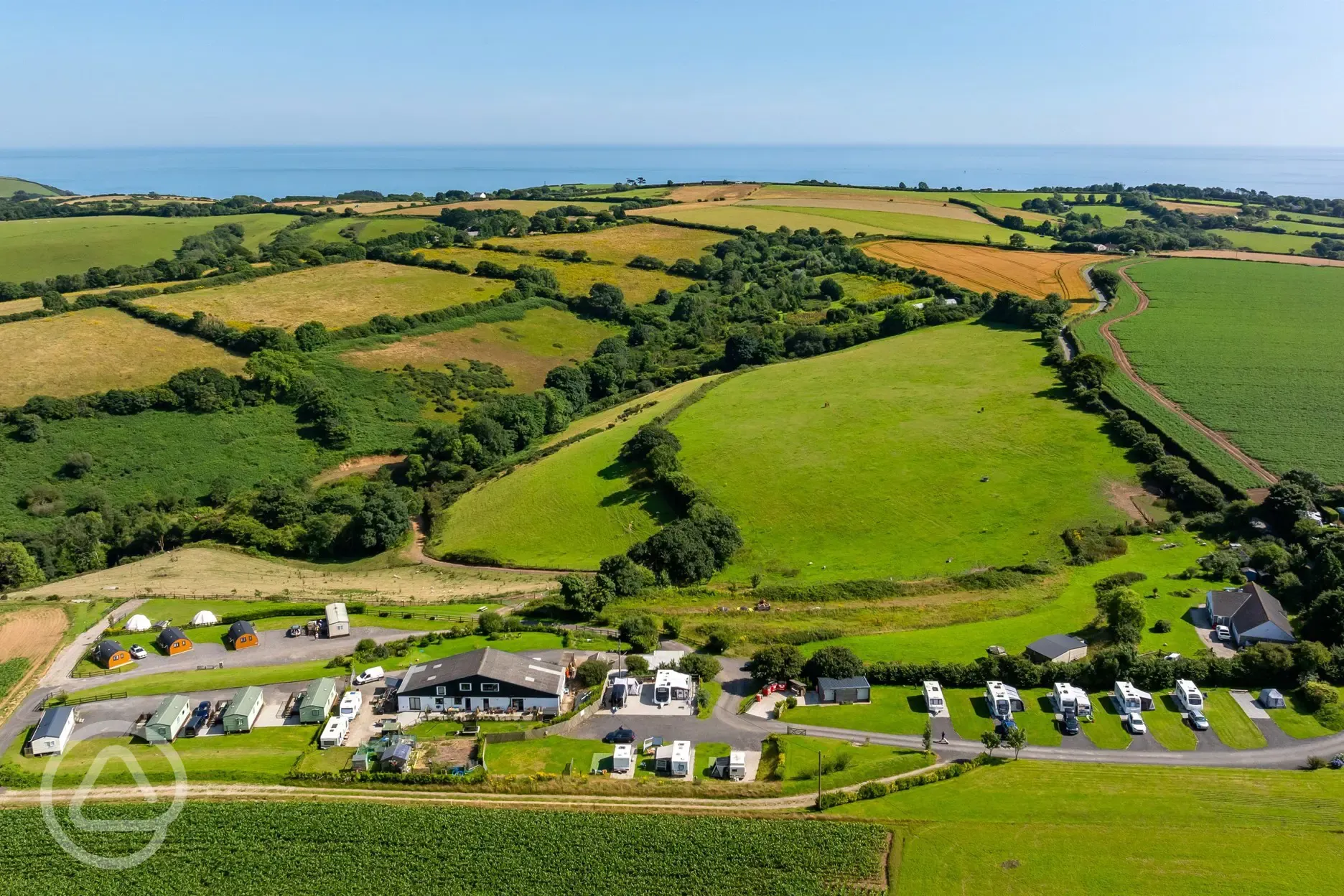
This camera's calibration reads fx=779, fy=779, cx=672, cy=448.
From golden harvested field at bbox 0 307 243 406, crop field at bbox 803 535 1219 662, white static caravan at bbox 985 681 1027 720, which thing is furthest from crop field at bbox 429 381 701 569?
golden harvested field at bbox 0 307 243 406

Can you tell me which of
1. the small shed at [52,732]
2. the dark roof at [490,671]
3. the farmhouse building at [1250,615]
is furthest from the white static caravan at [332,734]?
the farmhouse building at [1250,615]

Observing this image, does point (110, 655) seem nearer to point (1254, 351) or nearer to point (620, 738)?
point (620, 738)

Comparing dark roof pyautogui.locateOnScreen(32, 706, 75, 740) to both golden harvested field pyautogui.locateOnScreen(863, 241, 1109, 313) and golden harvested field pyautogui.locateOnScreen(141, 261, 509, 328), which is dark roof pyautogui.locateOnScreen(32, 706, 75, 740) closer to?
golden harvested field pyautogui.locateOnScreen(141, 261, 509, 328)

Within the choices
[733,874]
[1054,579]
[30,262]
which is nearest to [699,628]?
[733,874]

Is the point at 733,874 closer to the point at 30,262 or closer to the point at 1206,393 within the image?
the point at 1206,393

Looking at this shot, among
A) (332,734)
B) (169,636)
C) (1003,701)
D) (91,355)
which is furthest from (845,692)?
(91,355)

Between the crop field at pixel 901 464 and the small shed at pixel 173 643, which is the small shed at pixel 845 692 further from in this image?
the small shed at pixel 173 643

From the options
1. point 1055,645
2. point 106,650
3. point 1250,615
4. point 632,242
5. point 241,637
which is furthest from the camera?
point 632,242
